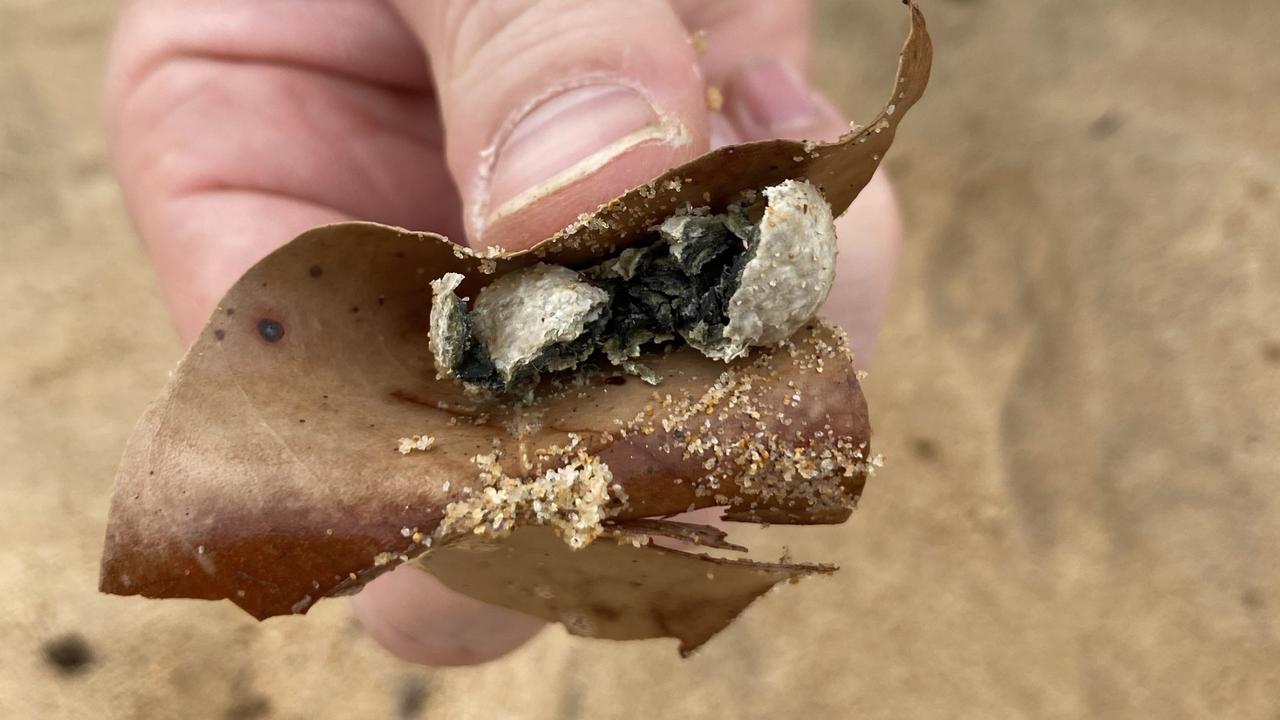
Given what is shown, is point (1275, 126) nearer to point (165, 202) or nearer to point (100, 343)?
point (165, 202)

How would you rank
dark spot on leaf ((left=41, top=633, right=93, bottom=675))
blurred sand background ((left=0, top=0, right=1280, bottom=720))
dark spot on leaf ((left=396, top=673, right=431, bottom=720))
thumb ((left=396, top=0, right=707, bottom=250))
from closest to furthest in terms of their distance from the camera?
thumb ((left=396, top=0, right=707, bottom=250)), dark spot on leaf ((left=41, top=633, right=93, bottom=675)), blurred sand background ((left=0, top=0, right=1280, bottom=720)), dark spot on leaf ((left=396, top=673, right=431, bottom=720))

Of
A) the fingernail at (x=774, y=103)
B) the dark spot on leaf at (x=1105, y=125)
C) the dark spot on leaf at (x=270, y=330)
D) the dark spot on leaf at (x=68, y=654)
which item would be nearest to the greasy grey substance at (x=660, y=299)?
the dark spot on leaf at (x=270, y=330)

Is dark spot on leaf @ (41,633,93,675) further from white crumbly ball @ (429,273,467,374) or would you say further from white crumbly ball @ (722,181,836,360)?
white crumbly ball @ (722,181,836,360)

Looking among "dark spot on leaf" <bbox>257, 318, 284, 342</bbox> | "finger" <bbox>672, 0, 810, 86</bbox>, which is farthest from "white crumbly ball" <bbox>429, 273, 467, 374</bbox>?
"finger" <bbox>672, 0, 810, 86</bbox>

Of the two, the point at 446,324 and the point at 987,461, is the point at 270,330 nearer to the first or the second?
the point at 446,324

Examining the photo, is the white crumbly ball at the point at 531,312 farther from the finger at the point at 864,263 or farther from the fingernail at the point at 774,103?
the fingernail at the point at 774,103

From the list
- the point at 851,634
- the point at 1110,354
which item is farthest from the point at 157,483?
the point at 1110,354
